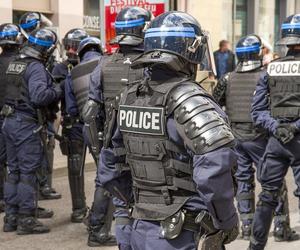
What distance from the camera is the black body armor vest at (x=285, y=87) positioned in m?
5.67

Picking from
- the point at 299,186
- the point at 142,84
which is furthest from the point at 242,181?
the point at 142,84

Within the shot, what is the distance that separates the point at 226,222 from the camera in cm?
327

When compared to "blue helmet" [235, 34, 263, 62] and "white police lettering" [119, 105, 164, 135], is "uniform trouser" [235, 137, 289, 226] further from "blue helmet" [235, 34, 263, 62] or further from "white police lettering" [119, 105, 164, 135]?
"white police lettering" [119, 105, 164, 135]

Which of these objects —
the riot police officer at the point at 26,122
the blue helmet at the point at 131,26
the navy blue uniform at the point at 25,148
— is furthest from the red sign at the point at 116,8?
the blue helmet at the point at 131,26

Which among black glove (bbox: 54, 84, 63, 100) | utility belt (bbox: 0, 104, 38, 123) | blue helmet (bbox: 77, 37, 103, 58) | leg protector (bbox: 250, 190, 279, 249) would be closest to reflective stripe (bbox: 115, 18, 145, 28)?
blue helmet (bbox: 77, 37, 103, 58)

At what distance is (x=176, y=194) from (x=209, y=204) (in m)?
0.29

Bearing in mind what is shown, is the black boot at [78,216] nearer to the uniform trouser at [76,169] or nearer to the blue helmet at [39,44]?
the uniform trouser at [76,169]

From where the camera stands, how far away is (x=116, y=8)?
24.5 ft

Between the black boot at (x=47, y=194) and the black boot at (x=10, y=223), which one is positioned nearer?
the black boot at (x=10, y=223)

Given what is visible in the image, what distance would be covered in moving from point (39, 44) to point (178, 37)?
11.0ft

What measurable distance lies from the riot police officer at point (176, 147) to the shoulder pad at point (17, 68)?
304 cm

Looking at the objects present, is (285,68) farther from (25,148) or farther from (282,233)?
(25,148)

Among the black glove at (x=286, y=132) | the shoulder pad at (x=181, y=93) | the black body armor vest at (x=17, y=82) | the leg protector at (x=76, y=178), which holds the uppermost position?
the shoulder pad at (x=181, y=93)

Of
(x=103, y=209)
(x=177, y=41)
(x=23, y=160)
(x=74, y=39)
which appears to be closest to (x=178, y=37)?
(x=177, y=41)
